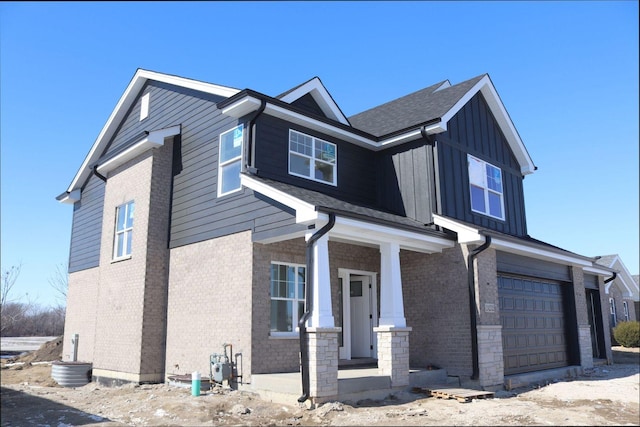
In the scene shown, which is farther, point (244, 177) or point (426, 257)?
point (426, 257)

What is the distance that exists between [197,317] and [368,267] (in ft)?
14.9

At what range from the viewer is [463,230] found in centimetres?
1225

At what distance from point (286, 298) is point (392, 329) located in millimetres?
2639

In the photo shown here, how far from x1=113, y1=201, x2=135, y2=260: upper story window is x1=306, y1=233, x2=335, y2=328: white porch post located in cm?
734

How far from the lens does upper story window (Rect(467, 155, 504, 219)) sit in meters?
15.1

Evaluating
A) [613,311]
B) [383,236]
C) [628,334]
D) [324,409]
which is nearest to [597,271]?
[628,334]

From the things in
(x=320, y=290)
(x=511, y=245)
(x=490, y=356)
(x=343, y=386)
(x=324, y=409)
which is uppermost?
(x=511, y=245)

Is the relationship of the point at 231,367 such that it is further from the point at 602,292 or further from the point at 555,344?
the point at 602,292

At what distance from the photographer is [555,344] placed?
15.8 meters

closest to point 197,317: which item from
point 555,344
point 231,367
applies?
point 231,367

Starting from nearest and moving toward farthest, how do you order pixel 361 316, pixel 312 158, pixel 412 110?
pixel 312 158 < pixel 361 316 < pixel 412 110

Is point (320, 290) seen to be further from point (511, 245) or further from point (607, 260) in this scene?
point (607, 260)

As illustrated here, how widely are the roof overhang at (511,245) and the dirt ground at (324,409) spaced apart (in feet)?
11.2

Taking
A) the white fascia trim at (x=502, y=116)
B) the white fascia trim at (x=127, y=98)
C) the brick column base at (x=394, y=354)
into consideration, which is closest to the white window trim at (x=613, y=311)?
the white fascia trim at (x=502, y=116)
